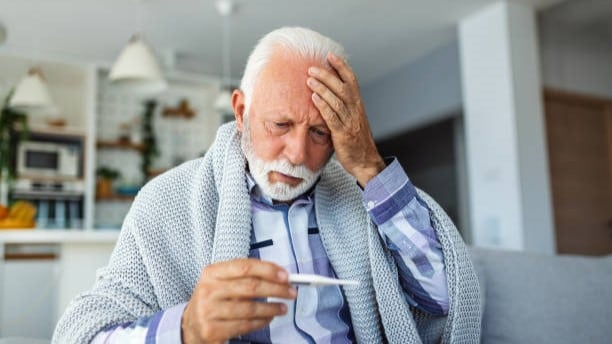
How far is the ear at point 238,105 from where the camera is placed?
1.23 metres

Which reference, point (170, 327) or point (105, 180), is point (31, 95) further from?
point (170, 327)

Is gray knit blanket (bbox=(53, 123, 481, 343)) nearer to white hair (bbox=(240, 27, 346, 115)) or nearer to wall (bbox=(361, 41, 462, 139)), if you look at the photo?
white hair (bbox=(240, 27, 346, 115))

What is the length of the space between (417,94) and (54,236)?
160 inches

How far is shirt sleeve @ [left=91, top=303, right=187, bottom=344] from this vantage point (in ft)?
2.85

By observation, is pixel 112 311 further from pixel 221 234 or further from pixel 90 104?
pixel 90 104

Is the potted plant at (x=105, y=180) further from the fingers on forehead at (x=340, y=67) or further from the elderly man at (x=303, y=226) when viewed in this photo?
the fingers on forehead at (x=340, y=67)

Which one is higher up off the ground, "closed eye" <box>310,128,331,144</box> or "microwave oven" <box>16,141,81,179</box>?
"microwave oven" <box>16,141,81,179</box>

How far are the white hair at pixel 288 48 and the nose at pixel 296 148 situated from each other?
135mm

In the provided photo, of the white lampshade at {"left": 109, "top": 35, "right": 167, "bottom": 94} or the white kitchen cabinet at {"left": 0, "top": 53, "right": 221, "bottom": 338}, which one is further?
the white lampshade at {"left": 109, "top": 35, "right": 167, "bottom": 94}

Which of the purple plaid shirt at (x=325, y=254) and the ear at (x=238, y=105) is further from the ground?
the ear at (x=238, y=105)

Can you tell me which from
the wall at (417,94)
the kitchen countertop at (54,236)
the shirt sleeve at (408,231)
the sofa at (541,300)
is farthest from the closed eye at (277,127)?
the wall at (417,94)

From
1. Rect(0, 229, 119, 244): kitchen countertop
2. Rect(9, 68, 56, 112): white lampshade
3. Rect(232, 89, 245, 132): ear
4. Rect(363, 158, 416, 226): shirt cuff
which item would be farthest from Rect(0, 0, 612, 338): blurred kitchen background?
Rect(363, 158, 416, 226): shirt cuff

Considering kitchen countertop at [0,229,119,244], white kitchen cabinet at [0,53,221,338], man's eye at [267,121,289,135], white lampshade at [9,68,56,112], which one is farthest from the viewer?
white lampshade at [9,68,56,112]

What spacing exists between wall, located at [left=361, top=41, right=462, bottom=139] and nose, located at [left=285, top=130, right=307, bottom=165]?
14.5 ft
